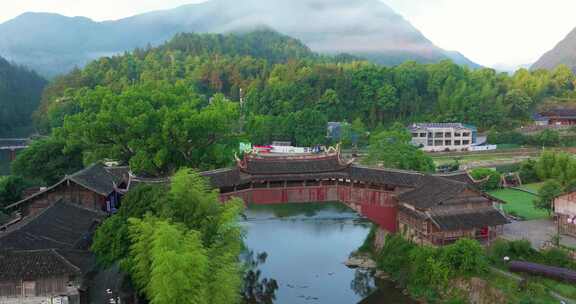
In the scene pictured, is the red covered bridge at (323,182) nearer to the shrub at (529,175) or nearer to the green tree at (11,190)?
the green tree at (11,190)

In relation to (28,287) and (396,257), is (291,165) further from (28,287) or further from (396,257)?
(28,287)

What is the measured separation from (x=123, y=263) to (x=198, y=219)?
3.10 m

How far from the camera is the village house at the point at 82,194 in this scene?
28344mm

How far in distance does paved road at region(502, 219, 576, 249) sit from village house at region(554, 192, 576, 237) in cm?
61

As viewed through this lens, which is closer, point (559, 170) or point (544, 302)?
point (544, 302)

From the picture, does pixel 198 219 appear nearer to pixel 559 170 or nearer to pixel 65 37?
pixel 559 170

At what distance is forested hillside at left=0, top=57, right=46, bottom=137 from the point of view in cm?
7838

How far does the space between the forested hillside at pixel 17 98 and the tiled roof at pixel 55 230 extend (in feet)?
192

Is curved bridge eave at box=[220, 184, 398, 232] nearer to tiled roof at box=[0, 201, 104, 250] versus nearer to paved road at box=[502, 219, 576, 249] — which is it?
paved road at box=[502, 219, 576, 249]

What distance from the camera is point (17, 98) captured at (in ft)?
293

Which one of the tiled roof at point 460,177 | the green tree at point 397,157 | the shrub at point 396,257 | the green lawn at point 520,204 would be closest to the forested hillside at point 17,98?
the green tree at point 397,157

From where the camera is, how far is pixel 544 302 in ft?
68.1

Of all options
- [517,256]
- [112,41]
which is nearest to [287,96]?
[517,256]

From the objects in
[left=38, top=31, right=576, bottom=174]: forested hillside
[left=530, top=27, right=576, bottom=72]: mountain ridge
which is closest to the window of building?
[left=38, top=31, right=576, bottom=174]: forested hillside
